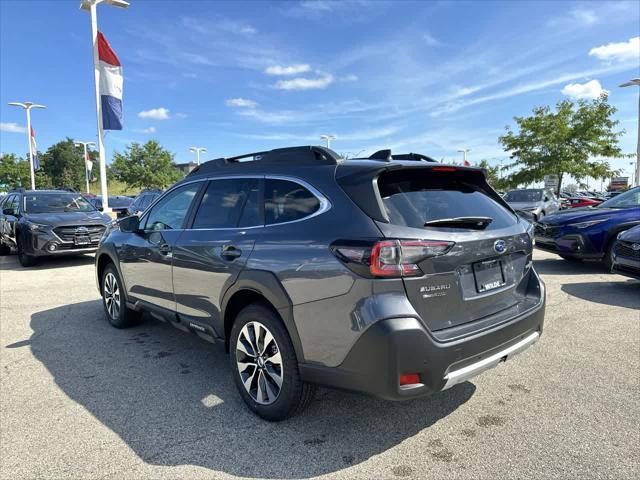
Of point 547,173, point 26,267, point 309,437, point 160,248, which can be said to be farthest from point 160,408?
point 547,173

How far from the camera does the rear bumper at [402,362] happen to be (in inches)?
93.4

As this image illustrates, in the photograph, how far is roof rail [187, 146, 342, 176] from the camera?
3.02 metres

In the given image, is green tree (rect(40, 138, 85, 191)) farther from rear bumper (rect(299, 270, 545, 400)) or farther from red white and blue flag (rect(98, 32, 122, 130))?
rear bumper (rect(299, 270, 545, 400))

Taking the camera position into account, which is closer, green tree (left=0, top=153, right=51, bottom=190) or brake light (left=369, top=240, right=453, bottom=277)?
brake light (left=369, top=240, right=453, bottom=277)

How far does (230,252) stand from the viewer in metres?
3.26

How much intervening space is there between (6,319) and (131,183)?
52.1 m

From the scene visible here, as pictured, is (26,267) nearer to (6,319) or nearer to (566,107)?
(6,319)

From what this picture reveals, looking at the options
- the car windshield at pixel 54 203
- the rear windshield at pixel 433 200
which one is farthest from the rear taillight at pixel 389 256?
the car windshield at pixel 54 203

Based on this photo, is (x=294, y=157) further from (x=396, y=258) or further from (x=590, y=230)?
(x=590, y=230)

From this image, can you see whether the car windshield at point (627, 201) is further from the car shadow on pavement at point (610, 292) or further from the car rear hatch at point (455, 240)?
the car rear hatch at point (455, 240)

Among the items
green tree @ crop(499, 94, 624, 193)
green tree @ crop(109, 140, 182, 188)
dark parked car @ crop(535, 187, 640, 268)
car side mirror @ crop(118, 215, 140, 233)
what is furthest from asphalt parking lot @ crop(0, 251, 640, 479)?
green tree @ crop(109, 140, 182, 188)

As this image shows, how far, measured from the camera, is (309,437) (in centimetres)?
287

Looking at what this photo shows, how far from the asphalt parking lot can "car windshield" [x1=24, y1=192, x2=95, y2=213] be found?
22.8ft

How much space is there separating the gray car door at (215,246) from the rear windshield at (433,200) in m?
0.96
